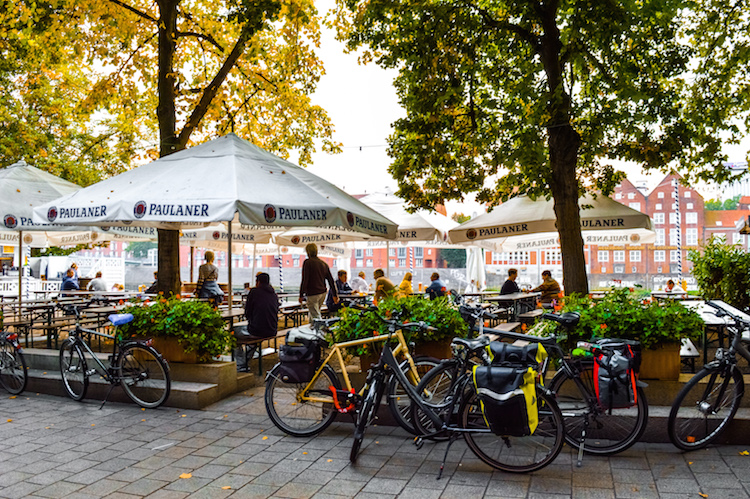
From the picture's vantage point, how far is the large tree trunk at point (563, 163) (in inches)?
334

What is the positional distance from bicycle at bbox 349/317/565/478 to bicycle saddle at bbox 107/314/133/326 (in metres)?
3.20

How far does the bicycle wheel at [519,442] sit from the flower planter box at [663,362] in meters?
1.31

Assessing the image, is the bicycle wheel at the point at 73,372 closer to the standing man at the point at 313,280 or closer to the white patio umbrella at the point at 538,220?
the standing man at the point at 313,280

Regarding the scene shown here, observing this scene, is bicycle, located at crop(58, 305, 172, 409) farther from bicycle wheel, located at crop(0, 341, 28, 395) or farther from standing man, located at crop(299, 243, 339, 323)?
standing man, located at crop(299, 243, 339, 323)

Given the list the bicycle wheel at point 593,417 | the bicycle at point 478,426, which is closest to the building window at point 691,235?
the bicycle wheel at point 593,417

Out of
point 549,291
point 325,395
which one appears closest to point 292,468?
point 325,395

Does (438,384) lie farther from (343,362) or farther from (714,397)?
(714,397)

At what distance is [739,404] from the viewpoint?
15.3 feet

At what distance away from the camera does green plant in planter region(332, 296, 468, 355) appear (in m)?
5.56

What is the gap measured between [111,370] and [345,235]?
639cm

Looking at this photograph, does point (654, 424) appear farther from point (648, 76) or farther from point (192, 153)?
point (648, 76)

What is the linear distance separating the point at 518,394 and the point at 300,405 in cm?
219

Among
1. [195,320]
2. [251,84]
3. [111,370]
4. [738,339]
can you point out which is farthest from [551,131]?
[251,84]

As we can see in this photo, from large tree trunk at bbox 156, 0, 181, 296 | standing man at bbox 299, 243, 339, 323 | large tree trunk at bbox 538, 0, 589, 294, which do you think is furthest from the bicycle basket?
large tree trunk at bbox 156, 0, 181, 296
